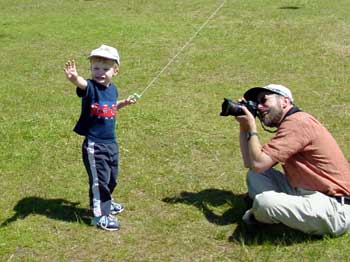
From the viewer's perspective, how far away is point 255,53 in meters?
11.4

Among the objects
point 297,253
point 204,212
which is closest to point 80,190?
point 204,212

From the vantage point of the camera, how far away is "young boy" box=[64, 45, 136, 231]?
4.78m

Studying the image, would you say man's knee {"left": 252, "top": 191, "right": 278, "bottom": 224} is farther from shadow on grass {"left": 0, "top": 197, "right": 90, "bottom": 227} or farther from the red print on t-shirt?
shadow on grass {"left": 0, "top": 197, "right": 90, "bottom": 227}

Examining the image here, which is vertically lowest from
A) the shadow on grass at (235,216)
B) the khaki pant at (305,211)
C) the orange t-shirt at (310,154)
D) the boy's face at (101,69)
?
the shadow on grass at (235,216)

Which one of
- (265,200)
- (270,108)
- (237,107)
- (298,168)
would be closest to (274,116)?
(270,108)

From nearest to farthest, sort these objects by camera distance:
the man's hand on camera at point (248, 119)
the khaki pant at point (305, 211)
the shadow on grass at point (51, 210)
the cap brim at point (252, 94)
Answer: the khaki pant at point (305, 211), the man's hand on camera at point (248, 119), the cap brim at point (252, 94), the shadow on grass at point (51, 210)

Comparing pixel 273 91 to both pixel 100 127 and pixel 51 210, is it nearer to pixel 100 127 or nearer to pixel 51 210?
pixel 100 127

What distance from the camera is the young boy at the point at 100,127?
15.7ft

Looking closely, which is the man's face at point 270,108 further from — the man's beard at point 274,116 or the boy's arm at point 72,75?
the boy's arm at point 72,75

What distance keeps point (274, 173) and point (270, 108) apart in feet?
2.05

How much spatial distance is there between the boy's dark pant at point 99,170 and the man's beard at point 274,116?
47.7 inches

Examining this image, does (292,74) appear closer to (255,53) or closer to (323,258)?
(255,53)

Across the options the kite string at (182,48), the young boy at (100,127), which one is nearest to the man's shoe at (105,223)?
the young boy at (100,127)

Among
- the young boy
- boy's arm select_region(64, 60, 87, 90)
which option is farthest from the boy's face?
boy's arm select_region(64, 60, 87, 90)
